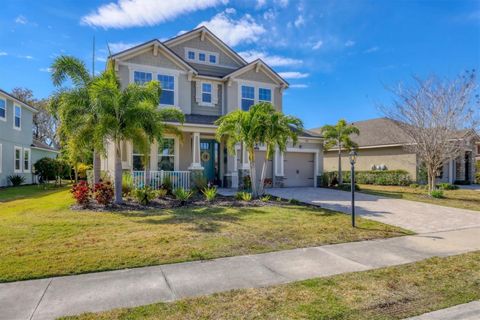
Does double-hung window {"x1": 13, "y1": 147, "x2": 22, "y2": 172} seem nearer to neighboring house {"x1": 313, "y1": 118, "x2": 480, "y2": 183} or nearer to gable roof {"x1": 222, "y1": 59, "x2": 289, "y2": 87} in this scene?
gable roof {"x1": 222, "y1": 59, "x2": 289, "y2": 87}

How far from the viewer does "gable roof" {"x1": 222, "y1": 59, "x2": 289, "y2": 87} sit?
57.5 feet

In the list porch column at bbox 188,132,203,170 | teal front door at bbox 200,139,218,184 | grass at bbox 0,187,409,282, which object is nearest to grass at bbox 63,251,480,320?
grass at bbox 0,187,409,282

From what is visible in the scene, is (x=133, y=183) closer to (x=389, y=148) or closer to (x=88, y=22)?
(x=88, y=22)

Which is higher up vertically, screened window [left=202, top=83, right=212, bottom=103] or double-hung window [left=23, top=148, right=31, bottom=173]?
screened window [left=202, top=83, right=212, bottom=103]

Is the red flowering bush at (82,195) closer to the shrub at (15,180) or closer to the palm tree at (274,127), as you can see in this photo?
the palm tree at (274,127)

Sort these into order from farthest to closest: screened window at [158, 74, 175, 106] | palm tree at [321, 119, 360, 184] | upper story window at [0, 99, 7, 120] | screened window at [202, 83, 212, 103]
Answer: palm tree at [321, 119, 360, 184]
upper story window at [0, 99, 7, 120]
screened window at [202, 83, 212, 103]
screened window at [158, 74, 175, 106]

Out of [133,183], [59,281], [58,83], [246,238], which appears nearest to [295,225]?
[246,238]

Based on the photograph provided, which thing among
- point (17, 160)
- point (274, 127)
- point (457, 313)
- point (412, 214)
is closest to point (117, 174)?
point (274, 127)

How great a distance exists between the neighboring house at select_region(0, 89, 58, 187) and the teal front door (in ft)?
45.6

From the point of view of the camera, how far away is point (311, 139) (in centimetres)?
1880

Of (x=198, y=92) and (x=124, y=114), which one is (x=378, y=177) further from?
(x=124, y=114)

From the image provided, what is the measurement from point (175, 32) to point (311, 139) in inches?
421

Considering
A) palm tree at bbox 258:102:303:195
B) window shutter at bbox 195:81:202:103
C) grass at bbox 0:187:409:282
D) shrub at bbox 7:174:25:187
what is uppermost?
window shutter at bbox 195:81:202:103

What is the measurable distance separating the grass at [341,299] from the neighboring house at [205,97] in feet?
36.9
